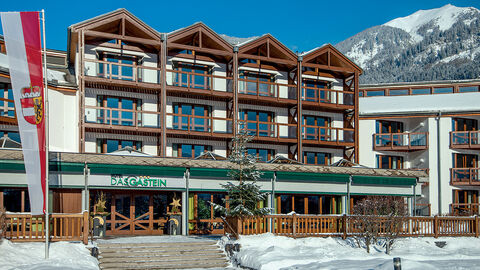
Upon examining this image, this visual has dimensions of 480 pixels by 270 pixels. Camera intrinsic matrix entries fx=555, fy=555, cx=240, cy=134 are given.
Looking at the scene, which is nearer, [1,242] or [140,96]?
[1,242]

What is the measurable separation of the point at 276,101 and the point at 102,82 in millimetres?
9926

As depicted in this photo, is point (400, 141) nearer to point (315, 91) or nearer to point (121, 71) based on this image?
point (315, 91)

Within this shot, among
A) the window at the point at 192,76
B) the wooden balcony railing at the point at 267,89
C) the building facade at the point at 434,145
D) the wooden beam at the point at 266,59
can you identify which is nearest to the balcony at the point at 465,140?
the building facade at the point at 434,145

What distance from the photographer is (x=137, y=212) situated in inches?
986

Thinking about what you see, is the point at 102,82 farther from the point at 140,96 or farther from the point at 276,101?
the point at 276,101

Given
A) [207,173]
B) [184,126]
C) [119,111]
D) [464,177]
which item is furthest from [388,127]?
[119,111]

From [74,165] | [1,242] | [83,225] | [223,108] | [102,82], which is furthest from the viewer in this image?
[223,108]

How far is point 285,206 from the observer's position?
28.6 metres

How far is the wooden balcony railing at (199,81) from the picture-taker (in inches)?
1187

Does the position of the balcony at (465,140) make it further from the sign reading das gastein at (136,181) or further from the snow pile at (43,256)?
the snow pile at (43,256)

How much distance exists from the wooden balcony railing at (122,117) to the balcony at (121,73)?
146cm

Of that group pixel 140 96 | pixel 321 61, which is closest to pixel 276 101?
pixel 321 61

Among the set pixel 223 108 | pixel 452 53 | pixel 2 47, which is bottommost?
pixel 223 108

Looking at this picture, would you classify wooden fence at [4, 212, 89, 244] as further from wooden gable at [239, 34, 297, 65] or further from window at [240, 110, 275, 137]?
wooden gable at [239, 34, 297, 65]
